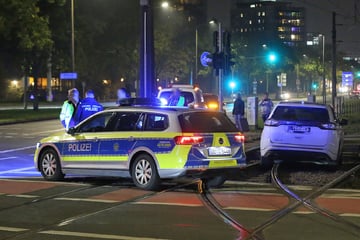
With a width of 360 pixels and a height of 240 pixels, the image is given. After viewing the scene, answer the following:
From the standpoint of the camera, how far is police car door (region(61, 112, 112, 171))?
40.0 feet

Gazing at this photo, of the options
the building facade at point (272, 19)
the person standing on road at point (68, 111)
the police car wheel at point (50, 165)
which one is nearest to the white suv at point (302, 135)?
the person standing on road at point (68, 111)

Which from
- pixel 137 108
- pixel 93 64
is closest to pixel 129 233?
pixel 137 108

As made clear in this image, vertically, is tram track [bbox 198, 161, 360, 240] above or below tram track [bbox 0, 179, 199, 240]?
below

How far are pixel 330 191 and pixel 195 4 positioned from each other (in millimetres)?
157584

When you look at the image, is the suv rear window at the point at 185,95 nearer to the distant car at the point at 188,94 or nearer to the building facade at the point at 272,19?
the distant car at the point at 188,94

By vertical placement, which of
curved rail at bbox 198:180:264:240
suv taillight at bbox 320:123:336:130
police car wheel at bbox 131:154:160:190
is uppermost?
suv taillight at bbox 320:123:336:130

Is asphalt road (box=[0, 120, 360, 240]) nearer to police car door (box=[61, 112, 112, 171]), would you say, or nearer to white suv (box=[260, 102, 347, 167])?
police car door (box=[61, 112, 112, 171])

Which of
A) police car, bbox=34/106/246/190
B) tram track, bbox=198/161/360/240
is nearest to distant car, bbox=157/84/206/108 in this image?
tram track, bbox=198/161/360/240

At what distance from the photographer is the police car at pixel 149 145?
11.0 meters

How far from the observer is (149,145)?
11297 millimetres

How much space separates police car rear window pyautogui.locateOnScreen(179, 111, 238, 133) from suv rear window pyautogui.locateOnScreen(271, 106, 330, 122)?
3407mm

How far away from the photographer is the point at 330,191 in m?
11.2

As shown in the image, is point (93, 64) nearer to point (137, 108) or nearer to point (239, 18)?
point (137, 108)

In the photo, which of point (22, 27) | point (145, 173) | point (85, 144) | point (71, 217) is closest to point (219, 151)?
point (145, 173)
